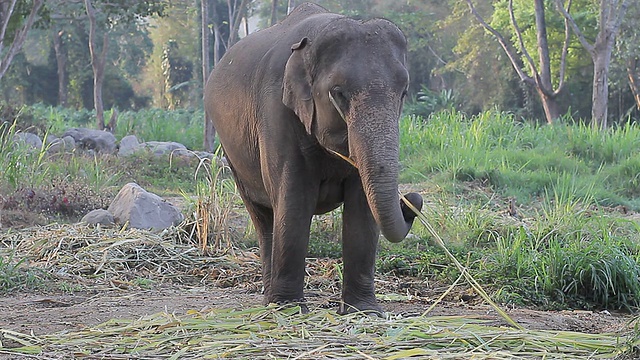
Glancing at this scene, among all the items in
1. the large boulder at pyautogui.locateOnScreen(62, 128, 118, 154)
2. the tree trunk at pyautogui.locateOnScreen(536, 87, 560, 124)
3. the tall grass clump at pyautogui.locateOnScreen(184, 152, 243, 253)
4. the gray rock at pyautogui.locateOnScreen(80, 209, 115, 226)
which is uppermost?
the tree trunk at pyautogui.locateOnScreen(536, 87, 560, 124)

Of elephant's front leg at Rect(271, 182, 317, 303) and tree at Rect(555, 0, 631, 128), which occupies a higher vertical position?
tree at Rect(555, 0, 631, 128)

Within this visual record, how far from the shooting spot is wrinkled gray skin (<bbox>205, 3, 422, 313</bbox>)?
4.45 metres

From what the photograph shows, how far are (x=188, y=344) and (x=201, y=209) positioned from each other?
15.2ft

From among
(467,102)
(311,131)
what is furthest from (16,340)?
(467,102)

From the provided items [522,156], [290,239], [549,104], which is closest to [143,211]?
[290,239]

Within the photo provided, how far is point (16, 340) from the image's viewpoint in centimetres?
459

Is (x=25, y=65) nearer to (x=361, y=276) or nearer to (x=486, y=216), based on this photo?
(x=486, y=216)

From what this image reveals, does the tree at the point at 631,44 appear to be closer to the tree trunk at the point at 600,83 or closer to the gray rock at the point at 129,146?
the tree trunk at the point at 600,83

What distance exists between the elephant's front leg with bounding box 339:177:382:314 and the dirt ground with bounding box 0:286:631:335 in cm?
37

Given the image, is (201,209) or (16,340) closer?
(16,340)

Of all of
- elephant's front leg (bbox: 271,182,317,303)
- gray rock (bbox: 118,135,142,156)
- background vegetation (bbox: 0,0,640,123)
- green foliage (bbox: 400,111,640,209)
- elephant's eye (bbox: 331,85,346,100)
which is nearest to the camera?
elephant's eye (bbox: 331,85,346,100)

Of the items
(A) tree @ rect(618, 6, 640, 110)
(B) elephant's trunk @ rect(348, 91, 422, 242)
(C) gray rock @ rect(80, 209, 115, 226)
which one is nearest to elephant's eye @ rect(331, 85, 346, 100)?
(B) elephant's trunk @ rect(348, 91, 422, 242)

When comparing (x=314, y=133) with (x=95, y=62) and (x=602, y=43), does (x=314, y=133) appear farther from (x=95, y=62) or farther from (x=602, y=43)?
(x=95, y=62)

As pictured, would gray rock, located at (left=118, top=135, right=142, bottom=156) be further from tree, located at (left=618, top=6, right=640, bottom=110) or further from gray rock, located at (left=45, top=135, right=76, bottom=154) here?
tree, located at (left=618, top=6, right=640, bottom=110)
